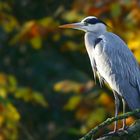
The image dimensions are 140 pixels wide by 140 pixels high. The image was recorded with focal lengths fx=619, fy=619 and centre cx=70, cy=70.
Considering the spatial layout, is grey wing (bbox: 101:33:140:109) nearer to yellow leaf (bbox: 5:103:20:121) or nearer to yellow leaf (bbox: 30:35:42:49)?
yellow leaf (bbox: 5:103:20:121)

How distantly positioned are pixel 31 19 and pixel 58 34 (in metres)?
0.38

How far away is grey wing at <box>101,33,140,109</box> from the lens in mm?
4762

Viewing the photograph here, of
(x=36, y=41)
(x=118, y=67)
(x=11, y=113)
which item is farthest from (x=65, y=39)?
(x=118, y=67)

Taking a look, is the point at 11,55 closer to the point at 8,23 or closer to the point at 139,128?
the point at 8,23

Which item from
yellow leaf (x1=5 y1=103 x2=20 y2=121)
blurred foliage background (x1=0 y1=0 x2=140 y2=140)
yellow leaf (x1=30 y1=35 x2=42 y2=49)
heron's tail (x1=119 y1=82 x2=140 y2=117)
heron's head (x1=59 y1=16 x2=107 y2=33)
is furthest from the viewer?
yellow leaf (x1=30 y1=35 x2=42 y2=49)

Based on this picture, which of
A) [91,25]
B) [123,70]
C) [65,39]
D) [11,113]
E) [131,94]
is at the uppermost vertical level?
A: [91,25]

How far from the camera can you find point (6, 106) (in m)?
5.95

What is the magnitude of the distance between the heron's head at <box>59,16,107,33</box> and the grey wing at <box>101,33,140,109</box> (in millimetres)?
295

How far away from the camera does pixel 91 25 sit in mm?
5285

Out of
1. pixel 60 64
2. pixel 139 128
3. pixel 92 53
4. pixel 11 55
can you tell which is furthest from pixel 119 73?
pixel 60 64

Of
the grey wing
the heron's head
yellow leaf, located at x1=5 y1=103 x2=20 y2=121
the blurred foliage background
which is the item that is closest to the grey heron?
the grey wing

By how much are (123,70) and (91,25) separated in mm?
631

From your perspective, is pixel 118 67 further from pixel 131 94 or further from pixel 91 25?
pixel 91 25

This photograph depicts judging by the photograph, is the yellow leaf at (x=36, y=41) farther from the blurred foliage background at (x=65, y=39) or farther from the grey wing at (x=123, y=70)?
the grey wing at (x=123, y=70)
